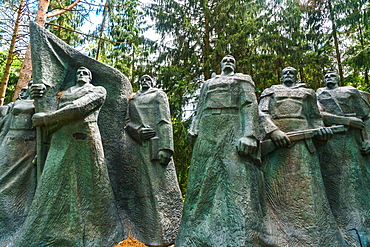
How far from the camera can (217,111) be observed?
4703mm

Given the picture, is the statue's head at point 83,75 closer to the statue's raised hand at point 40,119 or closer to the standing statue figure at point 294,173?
the statue's raised hand at point 40,119

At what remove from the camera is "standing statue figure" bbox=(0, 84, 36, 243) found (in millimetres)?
5641

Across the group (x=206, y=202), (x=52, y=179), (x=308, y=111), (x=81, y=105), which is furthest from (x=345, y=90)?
(x=52, y=179)

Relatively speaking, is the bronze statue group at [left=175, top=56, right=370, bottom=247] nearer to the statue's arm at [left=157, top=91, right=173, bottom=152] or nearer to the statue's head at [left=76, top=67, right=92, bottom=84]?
the statue's arm at [left=157, top=91, right=173, bottom=152]

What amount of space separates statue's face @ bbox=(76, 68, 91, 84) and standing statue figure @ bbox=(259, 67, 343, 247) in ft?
8.76

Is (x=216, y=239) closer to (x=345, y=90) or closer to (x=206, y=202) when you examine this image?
(x=206, y=202)

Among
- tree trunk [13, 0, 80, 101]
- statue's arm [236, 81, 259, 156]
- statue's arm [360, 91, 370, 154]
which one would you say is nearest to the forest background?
tree trunk [13, 0, 80, 101]

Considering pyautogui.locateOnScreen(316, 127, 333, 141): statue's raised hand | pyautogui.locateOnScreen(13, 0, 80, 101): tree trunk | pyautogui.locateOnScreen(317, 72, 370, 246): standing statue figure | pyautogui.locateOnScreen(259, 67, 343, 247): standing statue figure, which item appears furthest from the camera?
pyautogui.locateOnScreen(13, 0, 80, 101): tree trunk

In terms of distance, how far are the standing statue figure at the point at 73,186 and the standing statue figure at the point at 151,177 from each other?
17.4 inches

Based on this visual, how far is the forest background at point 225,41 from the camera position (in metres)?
11.4

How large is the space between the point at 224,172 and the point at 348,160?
2412 mm

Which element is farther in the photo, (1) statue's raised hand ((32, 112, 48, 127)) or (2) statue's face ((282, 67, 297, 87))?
(2) statue's face ((282, 67, 297, 87))

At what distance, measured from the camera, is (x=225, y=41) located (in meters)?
11.4

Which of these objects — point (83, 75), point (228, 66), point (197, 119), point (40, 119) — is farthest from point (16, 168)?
point (228, 66)
